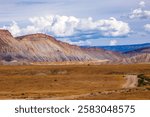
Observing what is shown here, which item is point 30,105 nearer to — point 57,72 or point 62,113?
point 62,113

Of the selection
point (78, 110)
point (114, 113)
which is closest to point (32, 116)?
point (78, 110)

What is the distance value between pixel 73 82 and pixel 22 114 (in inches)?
2632

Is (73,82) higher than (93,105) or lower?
lower

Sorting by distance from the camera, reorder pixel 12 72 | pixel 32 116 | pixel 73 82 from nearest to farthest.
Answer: pixel 32 116 → pixel 73 82 → pixel 12 72

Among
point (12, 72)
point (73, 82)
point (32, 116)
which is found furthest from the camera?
point (12, 72)

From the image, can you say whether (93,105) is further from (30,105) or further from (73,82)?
(73,82)

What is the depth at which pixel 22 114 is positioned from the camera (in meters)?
12.0

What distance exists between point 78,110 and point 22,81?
228 ft

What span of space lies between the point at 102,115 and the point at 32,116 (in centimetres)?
194

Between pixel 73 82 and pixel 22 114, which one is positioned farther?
pixel 73 82

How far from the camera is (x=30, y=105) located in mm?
12297

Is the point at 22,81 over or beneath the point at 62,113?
beneath

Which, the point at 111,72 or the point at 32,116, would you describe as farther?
the point at 111,72

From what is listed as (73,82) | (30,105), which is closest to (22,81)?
(73,82)
